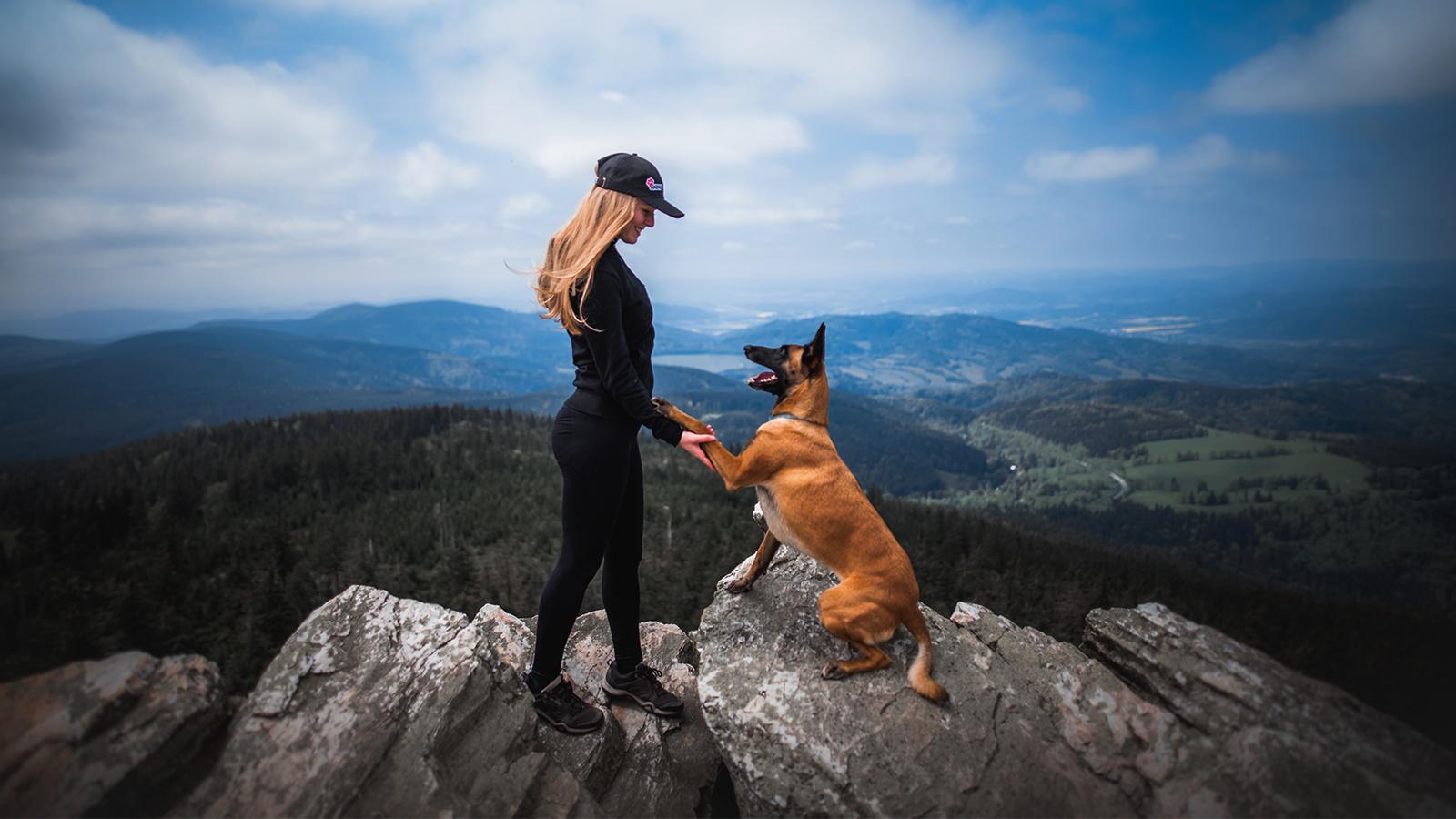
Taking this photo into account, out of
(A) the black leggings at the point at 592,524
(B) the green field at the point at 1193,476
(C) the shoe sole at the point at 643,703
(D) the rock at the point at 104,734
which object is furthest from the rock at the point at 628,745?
(B) the green field at the point at 1193,476

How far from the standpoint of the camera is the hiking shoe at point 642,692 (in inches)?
227

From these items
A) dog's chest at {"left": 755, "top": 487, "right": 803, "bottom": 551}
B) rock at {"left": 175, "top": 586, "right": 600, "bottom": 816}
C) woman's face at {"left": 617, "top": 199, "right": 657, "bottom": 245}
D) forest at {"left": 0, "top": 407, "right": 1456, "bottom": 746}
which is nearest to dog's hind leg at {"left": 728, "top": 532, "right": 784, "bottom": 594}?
dog's chest at {"left": 755, "top": 487, "right": 803, "bottom": 551}

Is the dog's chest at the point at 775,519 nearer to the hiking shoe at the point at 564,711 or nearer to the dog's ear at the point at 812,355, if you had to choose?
the dog's ear at the point at 812,355

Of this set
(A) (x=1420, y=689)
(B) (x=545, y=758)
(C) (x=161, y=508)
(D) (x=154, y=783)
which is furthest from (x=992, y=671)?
(C) (x=161, y=508)

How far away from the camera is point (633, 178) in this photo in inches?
169

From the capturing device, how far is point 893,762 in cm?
446

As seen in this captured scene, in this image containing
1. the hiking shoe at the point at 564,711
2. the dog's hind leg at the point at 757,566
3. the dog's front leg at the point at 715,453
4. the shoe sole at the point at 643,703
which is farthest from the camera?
the dog's hind leg at the point at 757,566

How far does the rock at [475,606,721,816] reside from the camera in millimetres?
5223

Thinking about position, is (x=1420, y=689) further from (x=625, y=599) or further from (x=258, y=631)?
(x=258, y=631)

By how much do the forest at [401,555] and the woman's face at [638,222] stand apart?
4.82 metres

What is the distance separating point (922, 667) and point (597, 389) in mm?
3837

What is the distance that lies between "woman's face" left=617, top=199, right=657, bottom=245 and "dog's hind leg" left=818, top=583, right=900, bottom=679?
347cm

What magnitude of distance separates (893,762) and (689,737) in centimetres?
236

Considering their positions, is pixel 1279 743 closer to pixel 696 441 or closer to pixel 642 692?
pixel 696 441
